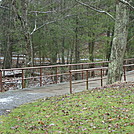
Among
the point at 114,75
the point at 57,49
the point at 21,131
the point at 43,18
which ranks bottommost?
the point at 21,131

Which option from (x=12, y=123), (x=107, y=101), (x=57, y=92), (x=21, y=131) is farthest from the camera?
(x=57, y=92)

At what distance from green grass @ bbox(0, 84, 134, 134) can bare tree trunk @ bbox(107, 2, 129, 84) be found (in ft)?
11.5

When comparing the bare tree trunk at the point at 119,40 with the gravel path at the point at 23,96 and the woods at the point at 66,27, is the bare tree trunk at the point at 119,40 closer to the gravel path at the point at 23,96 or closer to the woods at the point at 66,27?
the gravel path at the point at 23,96

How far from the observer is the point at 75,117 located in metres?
6.59

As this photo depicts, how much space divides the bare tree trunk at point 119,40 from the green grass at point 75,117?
11.5 feet

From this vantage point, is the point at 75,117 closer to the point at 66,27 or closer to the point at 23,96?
the point at 23,96

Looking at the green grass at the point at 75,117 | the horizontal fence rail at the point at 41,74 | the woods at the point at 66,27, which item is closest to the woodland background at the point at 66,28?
the woods at the point at 66,27

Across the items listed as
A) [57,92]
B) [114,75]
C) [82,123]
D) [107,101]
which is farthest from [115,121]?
[114,75]

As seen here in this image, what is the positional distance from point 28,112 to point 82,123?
216 centimetres

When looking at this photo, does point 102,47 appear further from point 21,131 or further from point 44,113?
point 21,131

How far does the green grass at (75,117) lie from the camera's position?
5.70 metres

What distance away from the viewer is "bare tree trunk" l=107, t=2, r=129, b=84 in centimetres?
1157

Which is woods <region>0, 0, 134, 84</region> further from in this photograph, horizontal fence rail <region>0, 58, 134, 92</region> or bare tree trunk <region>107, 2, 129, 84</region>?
bare tree trunk <region>107, 2, 129, 84</region>

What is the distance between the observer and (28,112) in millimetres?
7543
